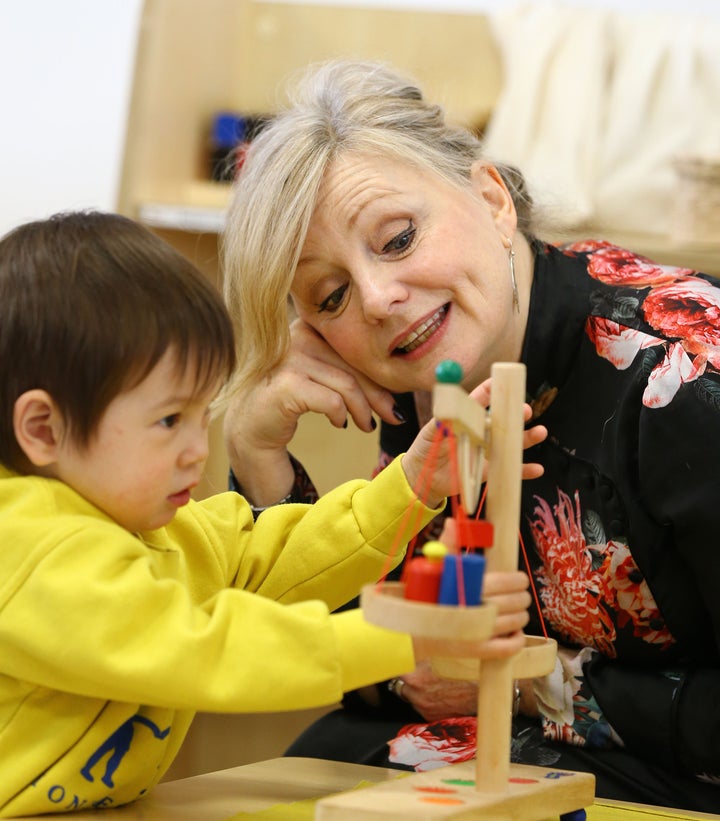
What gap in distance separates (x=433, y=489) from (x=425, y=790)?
0.29m

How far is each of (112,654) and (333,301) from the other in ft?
1.77

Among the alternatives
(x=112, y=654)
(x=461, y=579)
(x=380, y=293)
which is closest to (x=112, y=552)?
(x=112, y=654)

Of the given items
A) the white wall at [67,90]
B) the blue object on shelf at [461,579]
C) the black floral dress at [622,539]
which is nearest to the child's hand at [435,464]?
the black floral dress at [622,539]

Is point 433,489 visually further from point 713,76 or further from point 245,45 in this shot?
point 245,45

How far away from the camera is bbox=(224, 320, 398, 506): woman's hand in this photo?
131 centimetres

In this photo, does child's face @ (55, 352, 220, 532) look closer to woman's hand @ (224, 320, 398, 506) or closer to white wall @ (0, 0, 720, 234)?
woman's hand @ (224, 320, 398, 506)

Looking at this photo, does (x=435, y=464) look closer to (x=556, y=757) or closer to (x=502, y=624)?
(x=502, y=624)

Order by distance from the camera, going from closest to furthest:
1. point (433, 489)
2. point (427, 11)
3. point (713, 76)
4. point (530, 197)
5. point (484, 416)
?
1. point (484, 416)
2. point (433, 489)
3. point (530, 197)
4. point (713, 76)
5. point (427, 11)

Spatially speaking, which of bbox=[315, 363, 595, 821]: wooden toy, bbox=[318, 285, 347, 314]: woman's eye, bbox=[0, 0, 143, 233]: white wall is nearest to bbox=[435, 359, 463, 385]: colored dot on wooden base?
bbox=[315, 363, 595, 821]: wooden toy

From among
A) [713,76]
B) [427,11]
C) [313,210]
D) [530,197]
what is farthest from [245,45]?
[313,210]

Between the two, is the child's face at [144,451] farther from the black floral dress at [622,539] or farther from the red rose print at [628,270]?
the red rose print at [628,270]

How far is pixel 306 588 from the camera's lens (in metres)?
1.05

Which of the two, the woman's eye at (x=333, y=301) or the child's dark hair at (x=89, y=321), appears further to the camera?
the woman's eye at (x=333, y=301)

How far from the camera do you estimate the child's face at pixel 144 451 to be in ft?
2.74
